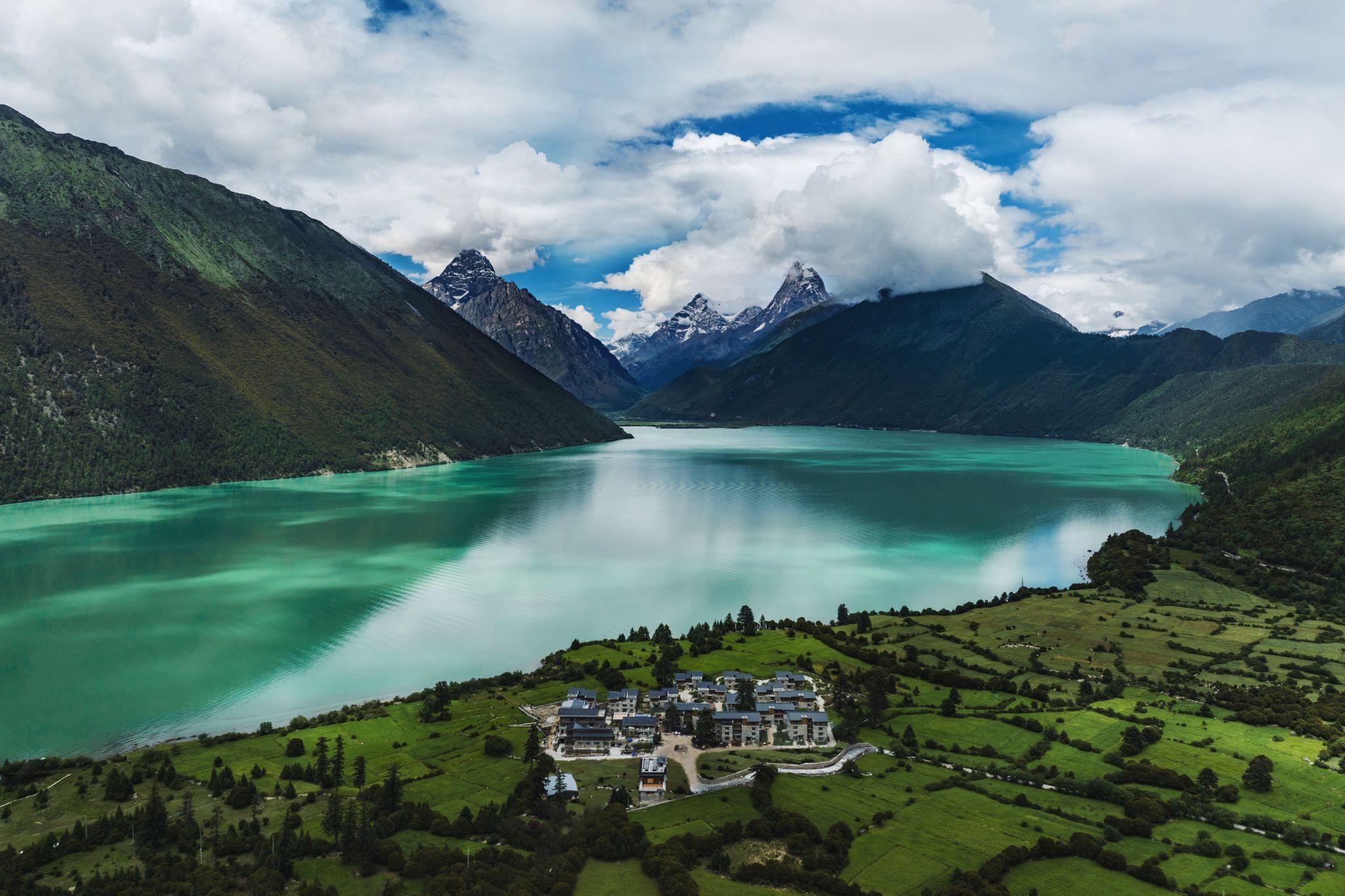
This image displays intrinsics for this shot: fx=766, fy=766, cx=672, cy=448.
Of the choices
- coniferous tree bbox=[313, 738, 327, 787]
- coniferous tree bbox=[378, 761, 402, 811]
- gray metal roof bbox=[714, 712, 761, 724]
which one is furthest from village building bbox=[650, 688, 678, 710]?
coniferous tree bbox=[313, 738, 327, 787]

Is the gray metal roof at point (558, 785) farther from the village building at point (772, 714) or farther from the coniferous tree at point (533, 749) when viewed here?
the village building at point (772, 714)

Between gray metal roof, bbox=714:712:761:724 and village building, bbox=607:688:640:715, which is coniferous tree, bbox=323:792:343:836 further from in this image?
gray metal roof, bbox=714:712:761:724

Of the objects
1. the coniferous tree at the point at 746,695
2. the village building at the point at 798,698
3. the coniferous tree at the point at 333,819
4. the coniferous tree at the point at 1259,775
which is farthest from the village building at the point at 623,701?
the coniferous tree at the point at 1259,775

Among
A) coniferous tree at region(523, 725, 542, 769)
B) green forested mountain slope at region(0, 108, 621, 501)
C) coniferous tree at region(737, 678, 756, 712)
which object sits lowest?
coniferous tree at region(523, 725, 542, 769)

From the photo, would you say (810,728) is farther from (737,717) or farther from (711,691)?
(711,691)

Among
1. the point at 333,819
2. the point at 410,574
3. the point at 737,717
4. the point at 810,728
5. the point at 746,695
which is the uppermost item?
the point at 410,574

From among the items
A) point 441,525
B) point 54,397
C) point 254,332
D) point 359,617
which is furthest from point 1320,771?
point 254,332

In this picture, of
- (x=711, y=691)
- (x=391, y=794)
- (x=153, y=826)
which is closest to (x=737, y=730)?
(x=711, y=691)
